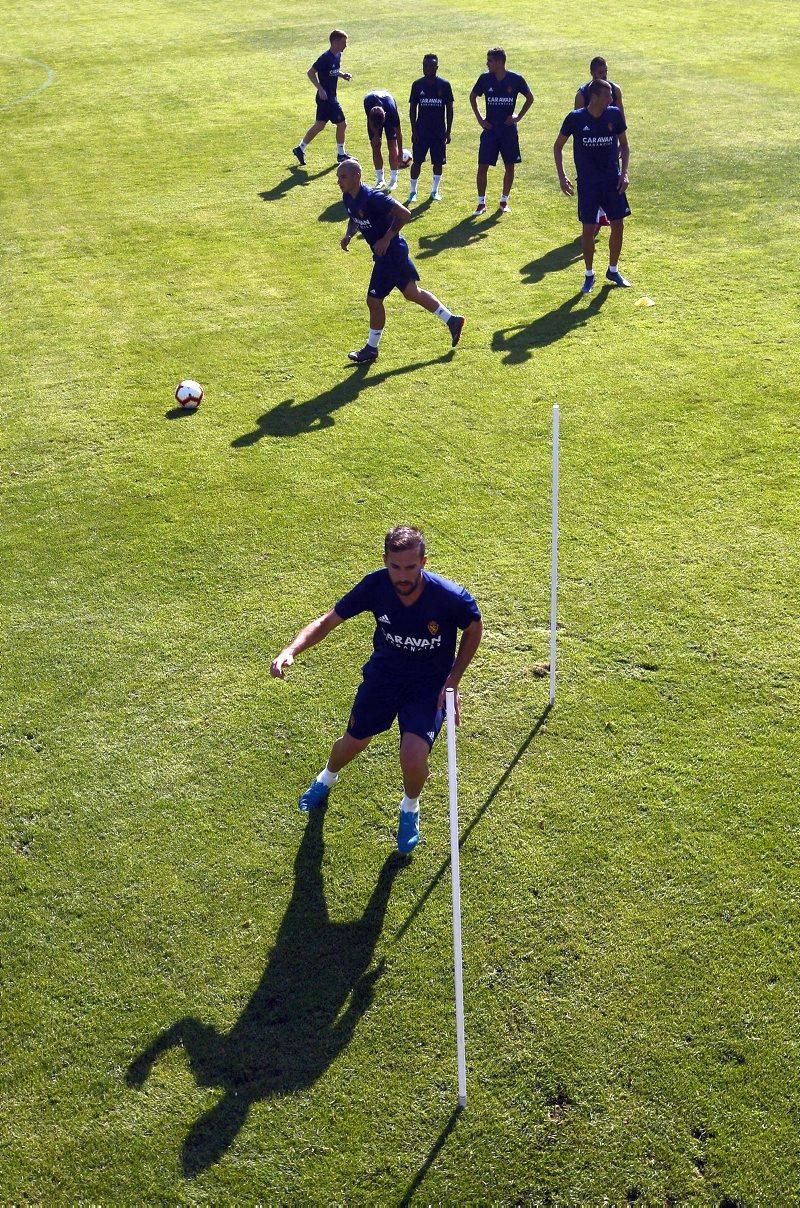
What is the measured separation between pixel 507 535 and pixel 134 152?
53.8 feet

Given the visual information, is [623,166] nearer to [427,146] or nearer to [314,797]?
[427,146]

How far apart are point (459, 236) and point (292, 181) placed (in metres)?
4.68

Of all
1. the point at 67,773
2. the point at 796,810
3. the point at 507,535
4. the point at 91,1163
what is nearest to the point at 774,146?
the point at 507,535

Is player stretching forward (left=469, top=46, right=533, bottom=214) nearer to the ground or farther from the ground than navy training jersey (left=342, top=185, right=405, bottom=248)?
farther from the ground

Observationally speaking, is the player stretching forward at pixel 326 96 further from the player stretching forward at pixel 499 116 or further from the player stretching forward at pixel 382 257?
the player stretching forward at pixel 382 257

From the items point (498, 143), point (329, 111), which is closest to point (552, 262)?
point (498, 143)

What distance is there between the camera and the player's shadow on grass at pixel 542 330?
1284 centimetres

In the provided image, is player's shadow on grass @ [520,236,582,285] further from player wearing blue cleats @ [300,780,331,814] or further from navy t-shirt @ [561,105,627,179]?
player wearing blue cleats @ [300,780,331,814]

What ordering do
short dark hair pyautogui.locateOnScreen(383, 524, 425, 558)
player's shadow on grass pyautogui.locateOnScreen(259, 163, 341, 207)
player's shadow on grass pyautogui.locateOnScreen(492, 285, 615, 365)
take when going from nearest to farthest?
short dark hair pyautogui.locateOnScreen(383, 524, 425, 558) → player's shadow on grass pyautogui.locateOnScreen(492, 285, 615, 365) → player's shadow on grass pyautogui.locateOnScreen(259, 163, 341, 207)

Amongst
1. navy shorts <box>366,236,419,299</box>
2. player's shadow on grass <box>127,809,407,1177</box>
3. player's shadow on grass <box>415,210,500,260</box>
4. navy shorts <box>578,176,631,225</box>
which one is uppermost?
navy shorts <box>578,176,631,225</box>

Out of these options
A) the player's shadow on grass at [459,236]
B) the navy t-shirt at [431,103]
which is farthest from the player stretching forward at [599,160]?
the navy t-shirt at [431,103]

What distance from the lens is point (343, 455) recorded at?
11.0 metres

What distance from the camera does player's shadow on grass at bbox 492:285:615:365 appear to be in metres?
12.8

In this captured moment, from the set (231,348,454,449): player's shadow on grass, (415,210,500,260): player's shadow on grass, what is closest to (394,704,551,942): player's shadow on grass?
(231,348,454,449): player's shadow on grass
